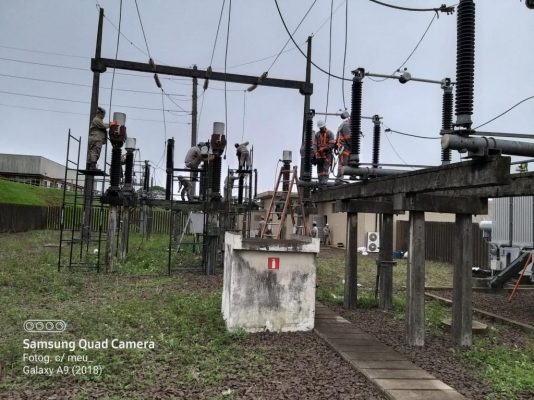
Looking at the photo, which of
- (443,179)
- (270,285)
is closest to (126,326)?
(270,285)

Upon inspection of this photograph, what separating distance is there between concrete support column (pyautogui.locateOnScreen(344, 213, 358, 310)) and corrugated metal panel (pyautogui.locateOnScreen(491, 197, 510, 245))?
25.4 feet

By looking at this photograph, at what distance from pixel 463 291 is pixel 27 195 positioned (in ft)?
117

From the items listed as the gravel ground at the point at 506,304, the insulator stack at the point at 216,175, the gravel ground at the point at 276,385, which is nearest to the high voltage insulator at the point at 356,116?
the gravel ground at the point at 276,385

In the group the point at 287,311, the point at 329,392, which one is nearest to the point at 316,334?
the point at 287,311

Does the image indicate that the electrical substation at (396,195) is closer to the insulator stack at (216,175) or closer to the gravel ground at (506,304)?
the insulator stack at (216,175)

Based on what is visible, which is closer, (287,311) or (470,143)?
(470,143)

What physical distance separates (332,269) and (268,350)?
35.7 ft

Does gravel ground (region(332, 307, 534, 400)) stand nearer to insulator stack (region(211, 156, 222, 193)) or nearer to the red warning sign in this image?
the red warning sign

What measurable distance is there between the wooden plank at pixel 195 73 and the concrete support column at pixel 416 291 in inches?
492

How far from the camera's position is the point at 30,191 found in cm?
3797

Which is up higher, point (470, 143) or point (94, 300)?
point (470, 143)

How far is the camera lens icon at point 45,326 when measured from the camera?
6.77 m

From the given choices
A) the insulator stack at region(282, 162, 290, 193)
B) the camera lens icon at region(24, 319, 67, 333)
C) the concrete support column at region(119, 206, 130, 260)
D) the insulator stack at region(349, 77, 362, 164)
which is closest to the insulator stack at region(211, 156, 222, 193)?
the insulator stack at region(282, 162, 290, 193)

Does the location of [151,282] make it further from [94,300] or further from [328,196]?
[328,196]
